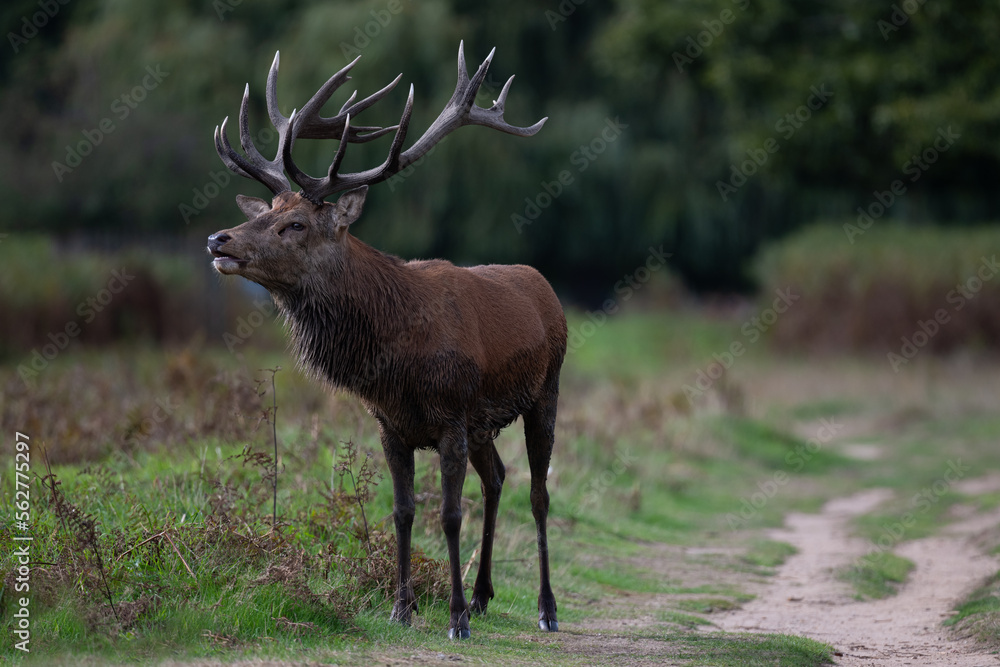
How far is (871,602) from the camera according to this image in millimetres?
9695

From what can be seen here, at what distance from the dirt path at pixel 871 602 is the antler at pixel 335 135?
402cm

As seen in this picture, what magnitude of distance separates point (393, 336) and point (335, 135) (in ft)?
5.48

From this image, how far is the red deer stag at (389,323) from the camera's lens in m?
7.50

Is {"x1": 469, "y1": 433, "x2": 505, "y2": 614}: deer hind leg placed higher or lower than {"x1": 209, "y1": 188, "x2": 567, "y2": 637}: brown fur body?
lower

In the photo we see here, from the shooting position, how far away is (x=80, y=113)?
27.4 m

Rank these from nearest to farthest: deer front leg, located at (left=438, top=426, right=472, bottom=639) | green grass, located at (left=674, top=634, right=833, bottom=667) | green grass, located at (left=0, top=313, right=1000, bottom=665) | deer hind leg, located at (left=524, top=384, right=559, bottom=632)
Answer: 1. green grass, located at (left=0, top=313, right=1000, bottom=665)
2. green grass, located at (left=674, top=634, right=833, bottom=667)
3. deer front leg, located at (left=438, top=426, right=472, bottom=639)
4. deer hind leg, located at (left=524, top=384, right=559, bottom=632)

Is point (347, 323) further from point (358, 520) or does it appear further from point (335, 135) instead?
point (358, 520)

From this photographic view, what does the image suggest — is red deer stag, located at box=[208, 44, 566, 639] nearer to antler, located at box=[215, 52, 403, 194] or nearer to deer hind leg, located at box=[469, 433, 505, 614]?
antler, located at box=[215, 52, 403, 194]

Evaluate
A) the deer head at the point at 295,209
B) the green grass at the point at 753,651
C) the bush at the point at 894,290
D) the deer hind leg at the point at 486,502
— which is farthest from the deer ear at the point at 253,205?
the bush at the point at 894,290

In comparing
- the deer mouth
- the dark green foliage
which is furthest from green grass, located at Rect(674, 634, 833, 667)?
the dark green foliage

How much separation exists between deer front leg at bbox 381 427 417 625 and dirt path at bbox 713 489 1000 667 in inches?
95.9

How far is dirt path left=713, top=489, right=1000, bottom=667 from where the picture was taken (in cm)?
790

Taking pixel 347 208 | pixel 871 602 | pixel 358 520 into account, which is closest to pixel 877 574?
pixel 871 602

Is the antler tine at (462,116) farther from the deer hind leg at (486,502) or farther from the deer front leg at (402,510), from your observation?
the deer hind leg at (486,502)
